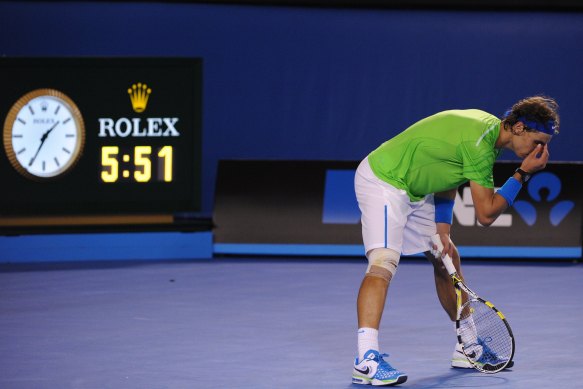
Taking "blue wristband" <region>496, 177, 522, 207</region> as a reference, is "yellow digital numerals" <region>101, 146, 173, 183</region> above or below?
below

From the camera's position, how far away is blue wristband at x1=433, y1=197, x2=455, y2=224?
6184 mm

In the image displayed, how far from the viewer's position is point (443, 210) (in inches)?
244

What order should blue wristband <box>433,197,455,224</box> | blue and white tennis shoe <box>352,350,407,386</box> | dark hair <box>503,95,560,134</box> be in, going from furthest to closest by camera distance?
blue wristband <box>433,197,455,224</box> < blue and white tennis shoe <box>352,350,407,386</box> < dark hair <box>503,95,560,134</box>

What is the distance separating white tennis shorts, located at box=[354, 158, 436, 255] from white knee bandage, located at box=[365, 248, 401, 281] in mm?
30

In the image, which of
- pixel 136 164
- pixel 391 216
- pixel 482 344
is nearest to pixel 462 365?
pixel 482 344

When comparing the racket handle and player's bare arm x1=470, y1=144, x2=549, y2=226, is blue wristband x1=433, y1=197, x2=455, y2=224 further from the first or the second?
player's bare arm x1=470, y1=144, x2=549, y2=226

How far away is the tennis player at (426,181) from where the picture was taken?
18.7ft

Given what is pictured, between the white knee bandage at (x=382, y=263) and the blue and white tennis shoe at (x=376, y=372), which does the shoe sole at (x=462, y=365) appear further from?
the white knee bandage at (x=382, y=263)

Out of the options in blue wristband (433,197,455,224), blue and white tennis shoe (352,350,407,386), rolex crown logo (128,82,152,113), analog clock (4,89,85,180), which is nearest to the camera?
blue and white tennis shoe (352,350,407,386)

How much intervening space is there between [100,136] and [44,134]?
1.64ft

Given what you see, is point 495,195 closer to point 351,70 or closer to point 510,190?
point 510,190

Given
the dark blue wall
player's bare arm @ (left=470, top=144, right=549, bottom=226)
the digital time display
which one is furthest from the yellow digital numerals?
player's bare arm @ (left=470, top=144, right=549, bottom=226)

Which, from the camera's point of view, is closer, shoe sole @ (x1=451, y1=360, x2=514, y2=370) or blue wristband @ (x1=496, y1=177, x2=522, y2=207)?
blue wristband @ (x1=496, y1=177, x2=522, y2=207)

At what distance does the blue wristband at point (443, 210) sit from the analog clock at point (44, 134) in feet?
17.3
